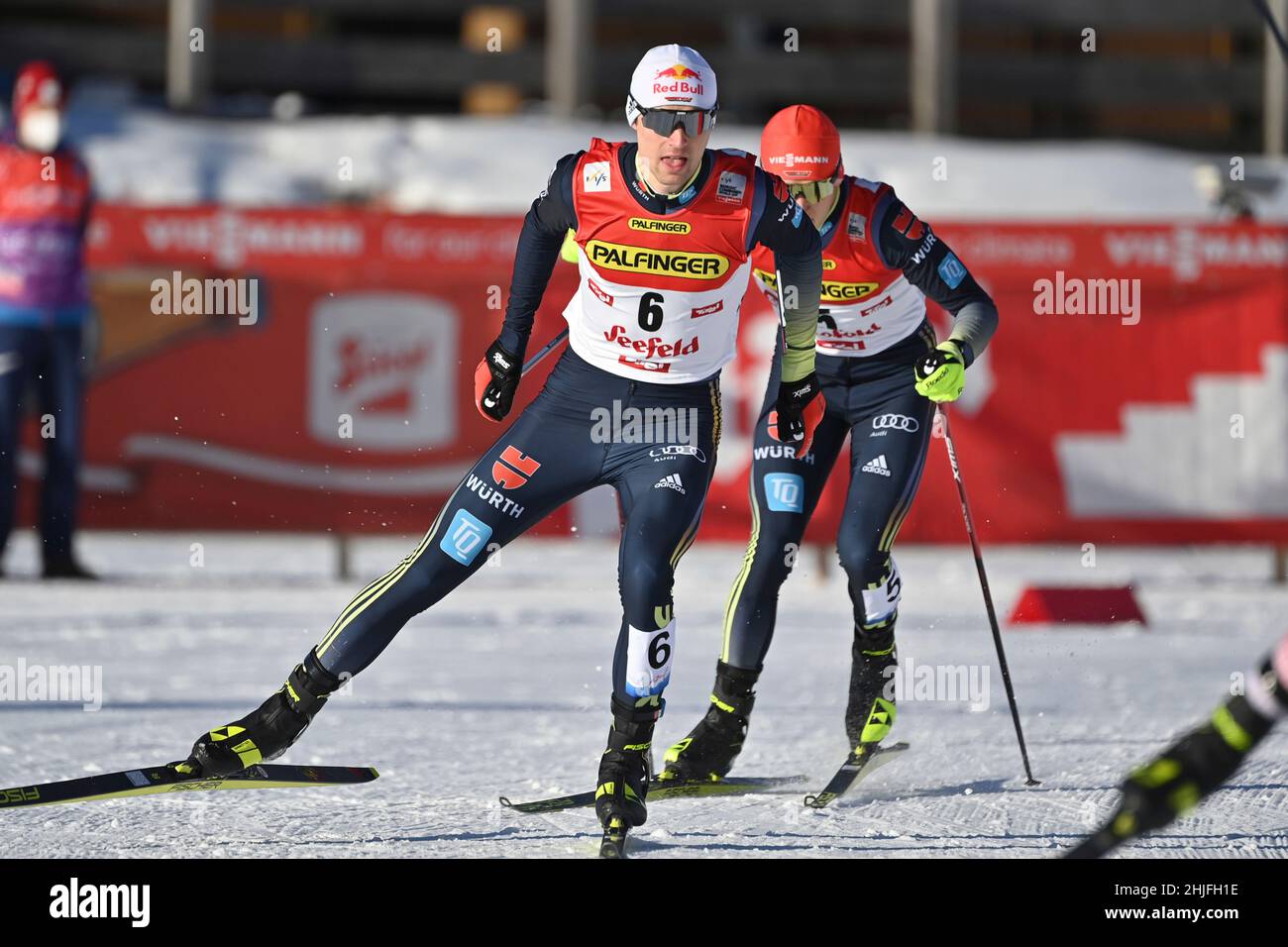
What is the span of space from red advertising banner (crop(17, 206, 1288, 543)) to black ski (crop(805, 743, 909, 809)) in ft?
15.3

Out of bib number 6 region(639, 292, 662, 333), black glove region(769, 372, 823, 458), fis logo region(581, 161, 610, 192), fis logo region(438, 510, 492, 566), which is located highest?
fis logo region(581, 161, 610, 192)

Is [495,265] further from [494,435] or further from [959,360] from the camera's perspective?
[959,360]

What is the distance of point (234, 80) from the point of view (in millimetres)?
17062

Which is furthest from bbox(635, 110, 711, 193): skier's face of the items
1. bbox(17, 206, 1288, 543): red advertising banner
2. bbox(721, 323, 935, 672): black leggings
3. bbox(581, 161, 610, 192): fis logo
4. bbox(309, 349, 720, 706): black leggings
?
bbox(17, 206, 1288, 543): red advertising banner

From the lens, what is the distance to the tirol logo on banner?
11000 millimetres

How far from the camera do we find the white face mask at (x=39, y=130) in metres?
10.6

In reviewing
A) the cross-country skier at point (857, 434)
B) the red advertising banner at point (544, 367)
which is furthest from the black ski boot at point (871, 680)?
the red advertising banner at point (544, 367)

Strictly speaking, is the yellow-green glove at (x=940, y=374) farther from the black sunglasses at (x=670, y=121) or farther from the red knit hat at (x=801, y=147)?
the black sunglasses at (x=670, y=121)

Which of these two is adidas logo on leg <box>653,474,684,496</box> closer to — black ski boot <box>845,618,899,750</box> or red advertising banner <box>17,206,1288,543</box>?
black ski boot <box>845,618,899,750</box>

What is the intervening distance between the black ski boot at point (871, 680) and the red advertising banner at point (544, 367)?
15.0 feet

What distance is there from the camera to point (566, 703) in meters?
7.33

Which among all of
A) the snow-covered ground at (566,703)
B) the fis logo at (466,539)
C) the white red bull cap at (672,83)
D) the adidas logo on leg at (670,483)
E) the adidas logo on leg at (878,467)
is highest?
the white red bull cap at (672,83)
